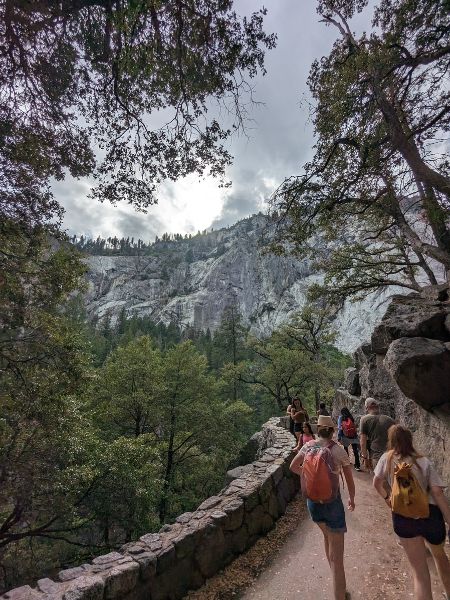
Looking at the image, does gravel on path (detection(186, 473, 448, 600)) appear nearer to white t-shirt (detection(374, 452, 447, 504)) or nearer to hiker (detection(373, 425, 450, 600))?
hiker (detection(373, 425, 450, 600))

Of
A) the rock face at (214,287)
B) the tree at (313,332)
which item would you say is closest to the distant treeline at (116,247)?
the rock face at (214,287)

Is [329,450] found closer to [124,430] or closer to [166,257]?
[124,430]

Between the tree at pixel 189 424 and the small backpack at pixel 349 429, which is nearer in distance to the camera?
the small backpack at pixel 349 429

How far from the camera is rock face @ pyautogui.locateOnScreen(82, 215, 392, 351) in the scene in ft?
303

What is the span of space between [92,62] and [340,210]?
6728 millimetres

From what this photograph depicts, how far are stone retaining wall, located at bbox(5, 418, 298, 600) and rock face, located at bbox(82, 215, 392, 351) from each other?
72472 millimetres

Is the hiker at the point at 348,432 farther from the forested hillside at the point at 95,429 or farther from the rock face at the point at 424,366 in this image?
the forested hillside at the point at 95,429

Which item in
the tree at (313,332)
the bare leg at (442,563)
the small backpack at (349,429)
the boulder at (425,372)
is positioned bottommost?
the bare leg at (442,563)

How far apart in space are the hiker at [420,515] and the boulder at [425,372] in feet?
9.41

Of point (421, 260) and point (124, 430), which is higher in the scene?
point (421, 260)

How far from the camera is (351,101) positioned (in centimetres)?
596

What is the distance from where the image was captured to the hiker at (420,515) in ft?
8.62

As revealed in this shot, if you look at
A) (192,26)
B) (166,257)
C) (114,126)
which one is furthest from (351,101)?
(166,257)

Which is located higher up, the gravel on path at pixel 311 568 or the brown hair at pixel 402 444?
the brown hair at pixel 402 444
